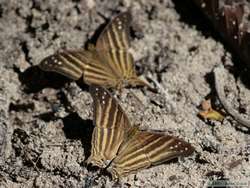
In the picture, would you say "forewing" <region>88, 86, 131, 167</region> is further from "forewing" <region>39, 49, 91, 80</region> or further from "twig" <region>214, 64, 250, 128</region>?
"twig" <region>214, 64, 250, 128</region>

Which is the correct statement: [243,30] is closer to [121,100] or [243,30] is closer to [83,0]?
[121,100]

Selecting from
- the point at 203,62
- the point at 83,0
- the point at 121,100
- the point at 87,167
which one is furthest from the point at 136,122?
the point at 83,0

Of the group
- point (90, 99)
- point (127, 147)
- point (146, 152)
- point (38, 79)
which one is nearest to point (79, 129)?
point (90, 99)

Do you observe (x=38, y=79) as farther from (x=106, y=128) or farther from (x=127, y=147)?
(x=127, y=147)

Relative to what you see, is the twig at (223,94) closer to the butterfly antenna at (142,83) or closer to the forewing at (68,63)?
the butterfly antenna at (142,83)

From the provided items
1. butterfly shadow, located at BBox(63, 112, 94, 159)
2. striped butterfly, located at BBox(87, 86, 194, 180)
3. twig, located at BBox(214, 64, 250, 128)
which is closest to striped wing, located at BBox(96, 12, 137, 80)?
butterfly shadow, located at BBox(63, 112, 94, 159)

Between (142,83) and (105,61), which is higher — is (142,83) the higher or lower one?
the lower one
